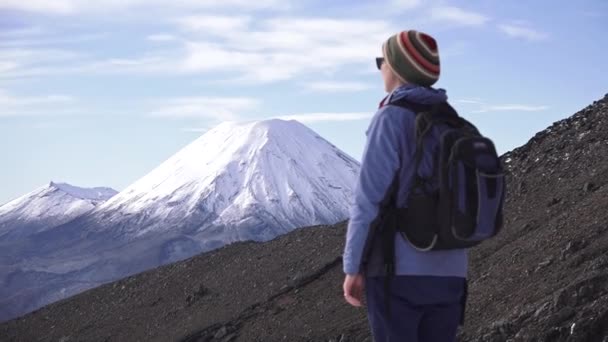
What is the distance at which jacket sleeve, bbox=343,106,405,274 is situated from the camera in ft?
16.3

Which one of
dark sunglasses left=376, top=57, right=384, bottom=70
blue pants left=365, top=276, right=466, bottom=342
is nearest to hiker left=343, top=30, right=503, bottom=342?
blue pants left=365, top=276, right=466, bottom=342

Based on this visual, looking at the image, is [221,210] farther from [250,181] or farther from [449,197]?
[449,197]

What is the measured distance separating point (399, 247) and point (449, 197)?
0.34 m

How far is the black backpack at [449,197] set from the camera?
4.88 meters

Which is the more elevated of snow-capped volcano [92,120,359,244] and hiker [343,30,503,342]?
hiker [343,30,503,342]

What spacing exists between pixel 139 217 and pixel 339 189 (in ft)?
124

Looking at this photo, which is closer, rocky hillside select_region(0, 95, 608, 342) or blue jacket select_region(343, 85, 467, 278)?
blue jacket select_region(343, 85, 467, 278)

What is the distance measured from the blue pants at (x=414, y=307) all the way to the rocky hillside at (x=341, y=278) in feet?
13.0

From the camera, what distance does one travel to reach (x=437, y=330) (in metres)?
5.12

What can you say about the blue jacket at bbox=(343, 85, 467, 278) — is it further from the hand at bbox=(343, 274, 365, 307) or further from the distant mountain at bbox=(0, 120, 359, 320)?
the distant mountain at bbox=(0, 120, 359, 320)

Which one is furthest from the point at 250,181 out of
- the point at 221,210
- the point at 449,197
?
the point at 449,197

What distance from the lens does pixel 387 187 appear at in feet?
16.4

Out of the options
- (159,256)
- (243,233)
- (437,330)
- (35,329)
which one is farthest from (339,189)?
(437,330)

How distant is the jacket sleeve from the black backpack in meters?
0.07
